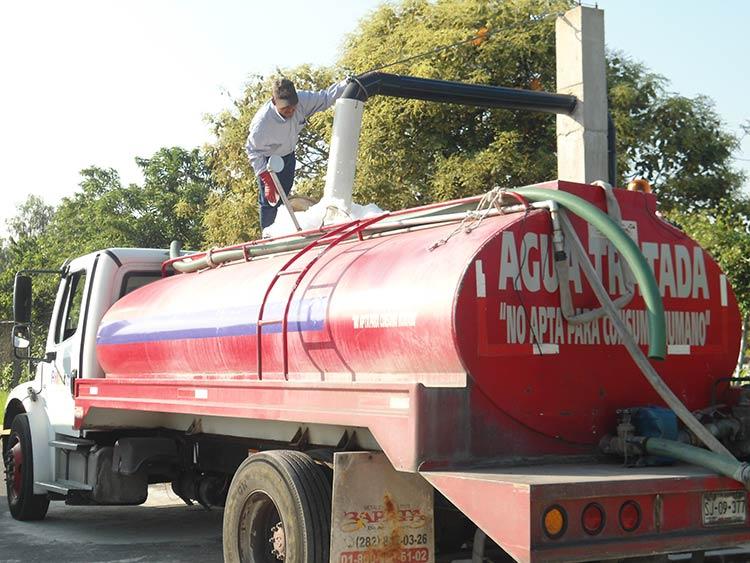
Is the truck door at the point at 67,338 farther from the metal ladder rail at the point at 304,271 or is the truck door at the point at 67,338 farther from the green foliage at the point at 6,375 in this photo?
the green foliage at the point at 6,375

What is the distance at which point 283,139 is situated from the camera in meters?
10.1

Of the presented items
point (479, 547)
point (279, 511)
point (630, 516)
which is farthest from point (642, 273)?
point (279, 511)

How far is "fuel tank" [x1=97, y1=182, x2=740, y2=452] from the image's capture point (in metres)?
5.27

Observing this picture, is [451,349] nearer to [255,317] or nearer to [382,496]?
[382,496]

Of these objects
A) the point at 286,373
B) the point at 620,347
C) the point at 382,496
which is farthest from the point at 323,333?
the point at 620,347

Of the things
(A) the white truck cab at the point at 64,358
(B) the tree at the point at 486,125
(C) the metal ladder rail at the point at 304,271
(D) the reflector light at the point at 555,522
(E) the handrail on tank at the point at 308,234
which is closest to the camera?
(D) the reflector light at the point at 555,522

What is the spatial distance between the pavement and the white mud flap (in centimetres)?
345

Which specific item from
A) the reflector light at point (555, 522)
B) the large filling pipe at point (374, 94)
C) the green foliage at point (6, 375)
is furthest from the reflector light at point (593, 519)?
the green foliage at point (6, 375)

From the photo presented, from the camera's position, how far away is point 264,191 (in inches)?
374

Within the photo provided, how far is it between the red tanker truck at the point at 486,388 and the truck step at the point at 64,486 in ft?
7.76

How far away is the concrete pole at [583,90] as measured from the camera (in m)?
13.0

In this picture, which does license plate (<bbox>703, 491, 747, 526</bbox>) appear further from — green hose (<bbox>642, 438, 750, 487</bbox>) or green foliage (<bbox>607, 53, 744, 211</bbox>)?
green foliage (<bbox>607, 53, 744, 211</bbox>)

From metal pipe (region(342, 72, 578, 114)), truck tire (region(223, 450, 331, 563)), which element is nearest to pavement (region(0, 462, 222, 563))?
truck tire (region(223, 450, 331, 563))

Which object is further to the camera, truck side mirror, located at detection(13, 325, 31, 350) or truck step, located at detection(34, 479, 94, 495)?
truck side mirror, located at detection(13, 325, 31, 350)
